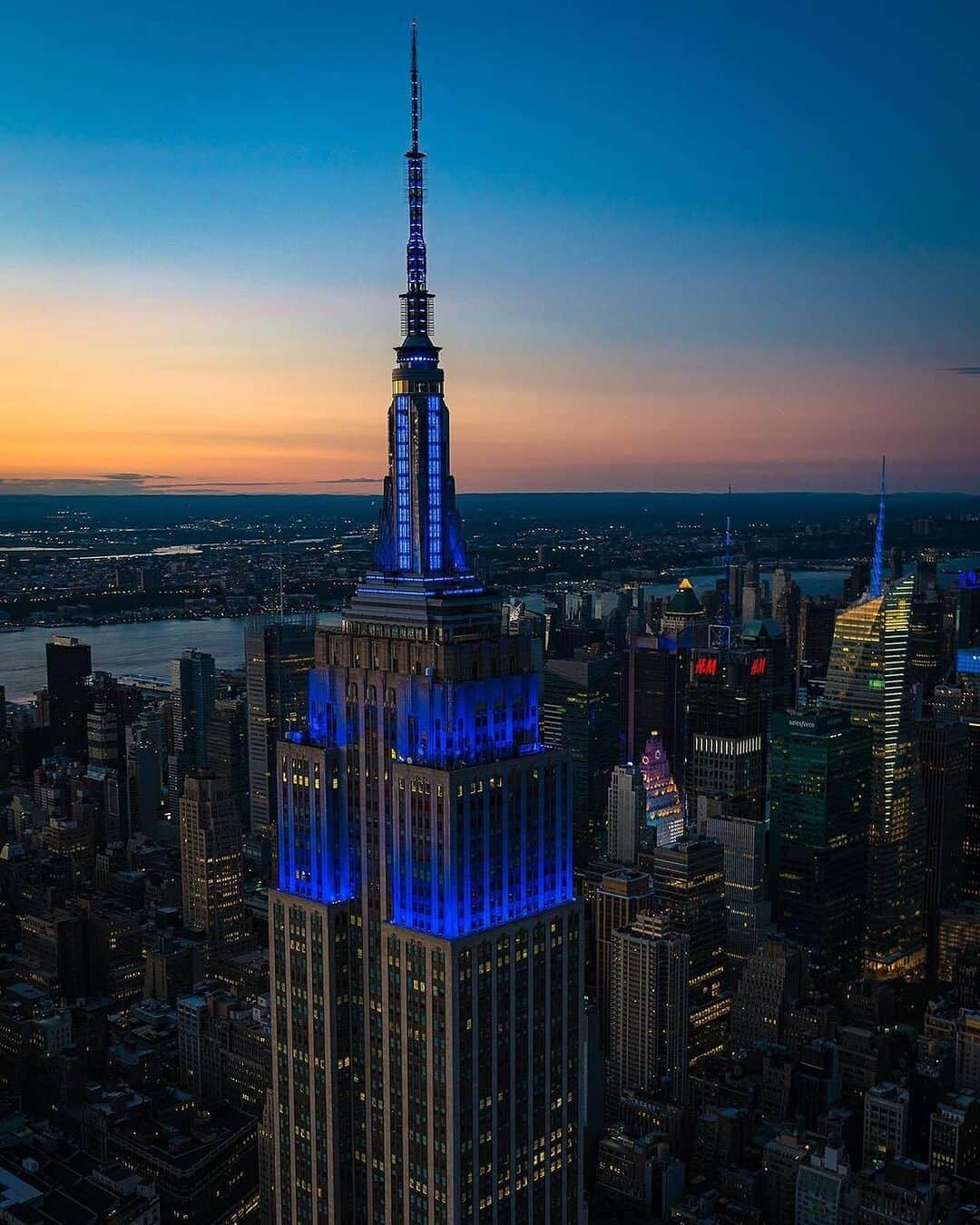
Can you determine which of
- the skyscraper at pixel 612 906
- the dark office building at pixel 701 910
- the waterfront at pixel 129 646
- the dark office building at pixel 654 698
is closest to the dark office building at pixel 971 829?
the dark office building at pixel 654 698

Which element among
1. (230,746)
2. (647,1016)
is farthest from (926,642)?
(647,1016)

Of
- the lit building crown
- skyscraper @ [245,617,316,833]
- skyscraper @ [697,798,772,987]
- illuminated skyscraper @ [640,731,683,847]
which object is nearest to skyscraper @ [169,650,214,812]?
skyscraper @ [245,617,316,833]

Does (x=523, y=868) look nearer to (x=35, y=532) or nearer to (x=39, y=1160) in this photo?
(x=39, y=1160)

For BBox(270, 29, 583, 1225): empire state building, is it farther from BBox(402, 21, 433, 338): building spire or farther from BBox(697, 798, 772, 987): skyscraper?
BBox(697, 798, 772, 987): skyscraper

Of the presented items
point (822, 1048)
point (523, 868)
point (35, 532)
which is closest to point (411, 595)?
point (523, 868)

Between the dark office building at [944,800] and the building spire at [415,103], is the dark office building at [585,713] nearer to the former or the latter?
the dark office building at [944,800]

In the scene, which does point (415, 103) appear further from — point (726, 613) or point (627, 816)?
point (726, 613)
